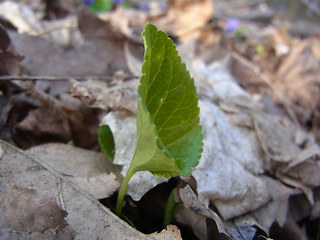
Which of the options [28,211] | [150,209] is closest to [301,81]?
[150,209]

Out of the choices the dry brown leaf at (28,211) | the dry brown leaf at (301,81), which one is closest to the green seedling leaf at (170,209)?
the dry brown leaf at (28,211)

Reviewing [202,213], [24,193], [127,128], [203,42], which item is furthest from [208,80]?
[24,193]

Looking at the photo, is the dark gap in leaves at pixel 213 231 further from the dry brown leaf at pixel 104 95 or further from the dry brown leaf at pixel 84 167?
the dry brown leaf at pixel 104 95

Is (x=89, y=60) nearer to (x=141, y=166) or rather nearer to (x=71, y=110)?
(x=71, y=110)

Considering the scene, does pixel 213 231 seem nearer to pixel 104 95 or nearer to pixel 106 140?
pixel 106 140

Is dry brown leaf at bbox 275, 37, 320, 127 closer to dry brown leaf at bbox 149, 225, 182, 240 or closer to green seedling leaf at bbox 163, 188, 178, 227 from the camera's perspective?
green seedling leaf at bbox 163, 188, 178, 227

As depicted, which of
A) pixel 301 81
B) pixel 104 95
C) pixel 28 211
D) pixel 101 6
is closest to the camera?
pixel 28 211
